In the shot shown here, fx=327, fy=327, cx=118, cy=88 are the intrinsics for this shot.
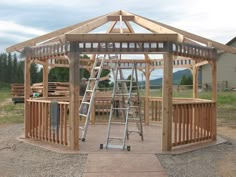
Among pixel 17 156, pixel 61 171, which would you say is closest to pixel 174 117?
pixel 61 171

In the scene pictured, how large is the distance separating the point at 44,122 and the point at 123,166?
2799mm

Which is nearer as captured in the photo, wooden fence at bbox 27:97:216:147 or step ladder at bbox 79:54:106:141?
wooden fence at bbox 27:97:216:147

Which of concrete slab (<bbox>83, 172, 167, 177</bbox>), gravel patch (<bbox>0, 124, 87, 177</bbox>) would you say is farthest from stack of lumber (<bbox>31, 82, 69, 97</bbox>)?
concrete slab (<bbox>83, 172, 167, 177</bbox>)

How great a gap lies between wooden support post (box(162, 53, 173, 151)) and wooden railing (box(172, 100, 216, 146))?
326 mm

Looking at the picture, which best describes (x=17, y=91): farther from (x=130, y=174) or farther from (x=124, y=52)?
(x=130, y=174)

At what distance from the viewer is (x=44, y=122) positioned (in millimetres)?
7539

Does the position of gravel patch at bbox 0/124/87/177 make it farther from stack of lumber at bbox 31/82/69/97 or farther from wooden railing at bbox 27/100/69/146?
stack of lumber at bbox 31/82/69/97

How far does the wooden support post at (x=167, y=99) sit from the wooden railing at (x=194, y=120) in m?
0.33

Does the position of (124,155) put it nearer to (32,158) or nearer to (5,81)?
(32,158)

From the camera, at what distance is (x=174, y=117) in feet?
23.0

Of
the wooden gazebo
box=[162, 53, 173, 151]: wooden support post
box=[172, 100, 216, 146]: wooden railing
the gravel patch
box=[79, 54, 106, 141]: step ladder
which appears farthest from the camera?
box=[79, 54, 106, 141]: step ladder

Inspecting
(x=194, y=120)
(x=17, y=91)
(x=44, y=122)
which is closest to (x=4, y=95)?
(x=17, y=91)

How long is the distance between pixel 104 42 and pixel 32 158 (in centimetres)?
263

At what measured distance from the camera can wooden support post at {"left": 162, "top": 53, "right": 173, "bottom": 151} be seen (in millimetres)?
6562
